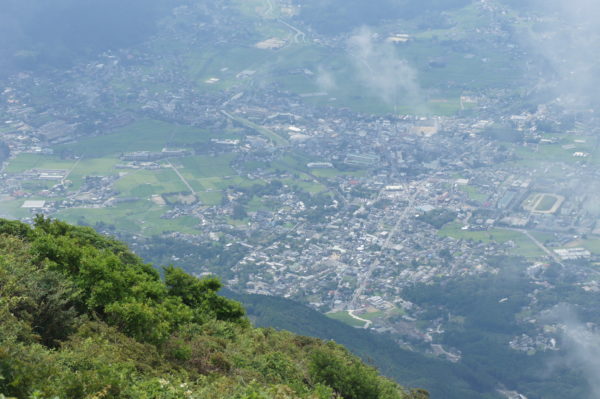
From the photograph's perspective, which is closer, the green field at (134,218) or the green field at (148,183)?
the green field at (134,218)

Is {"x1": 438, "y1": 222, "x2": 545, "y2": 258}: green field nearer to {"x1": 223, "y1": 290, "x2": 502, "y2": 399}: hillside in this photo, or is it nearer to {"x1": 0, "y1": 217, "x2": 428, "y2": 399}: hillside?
{"x1": 223, "y1": 290, "x2": 502, "y2": 399}: hillside

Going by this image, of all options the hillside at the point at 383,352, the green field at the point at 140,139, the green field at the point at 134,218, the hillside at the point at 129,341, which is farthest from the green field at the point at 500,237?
the hillside at the point at 129,341

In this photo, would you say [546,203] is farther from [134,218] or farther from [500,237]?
[134,218]

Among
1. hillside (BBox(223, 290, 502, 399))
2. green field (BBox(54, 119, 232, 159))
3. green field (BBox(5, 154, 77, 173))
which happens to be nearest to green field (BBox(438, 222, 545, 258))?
hillside (BBox(223, 290, 502, 399))

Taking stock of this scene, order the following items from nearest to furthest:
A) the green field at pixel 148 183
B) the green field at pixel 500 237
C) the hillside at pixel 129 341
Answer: the hillside at pixel 129 341 < the green field at pixel 500 237 < the green field at pixel 148 183

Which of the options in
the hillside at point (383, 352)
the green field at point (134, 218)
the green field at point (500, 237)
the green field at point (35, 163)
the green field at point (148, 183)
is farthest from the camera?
the green field at point (35, 163)

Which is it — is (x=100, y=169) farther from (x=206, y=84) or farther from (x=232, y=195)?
(x=206, y=84)

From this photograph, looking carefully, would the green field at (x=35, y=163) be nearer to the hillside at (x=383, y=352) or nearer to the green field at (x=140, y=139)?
the green field at (x=140, y=139)

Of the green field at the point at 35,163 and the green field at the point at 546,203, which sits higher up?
the green field at the point at 546,203

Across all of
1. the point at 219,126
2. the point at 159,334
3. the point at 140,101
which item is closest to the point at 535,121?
the point at 219,126
